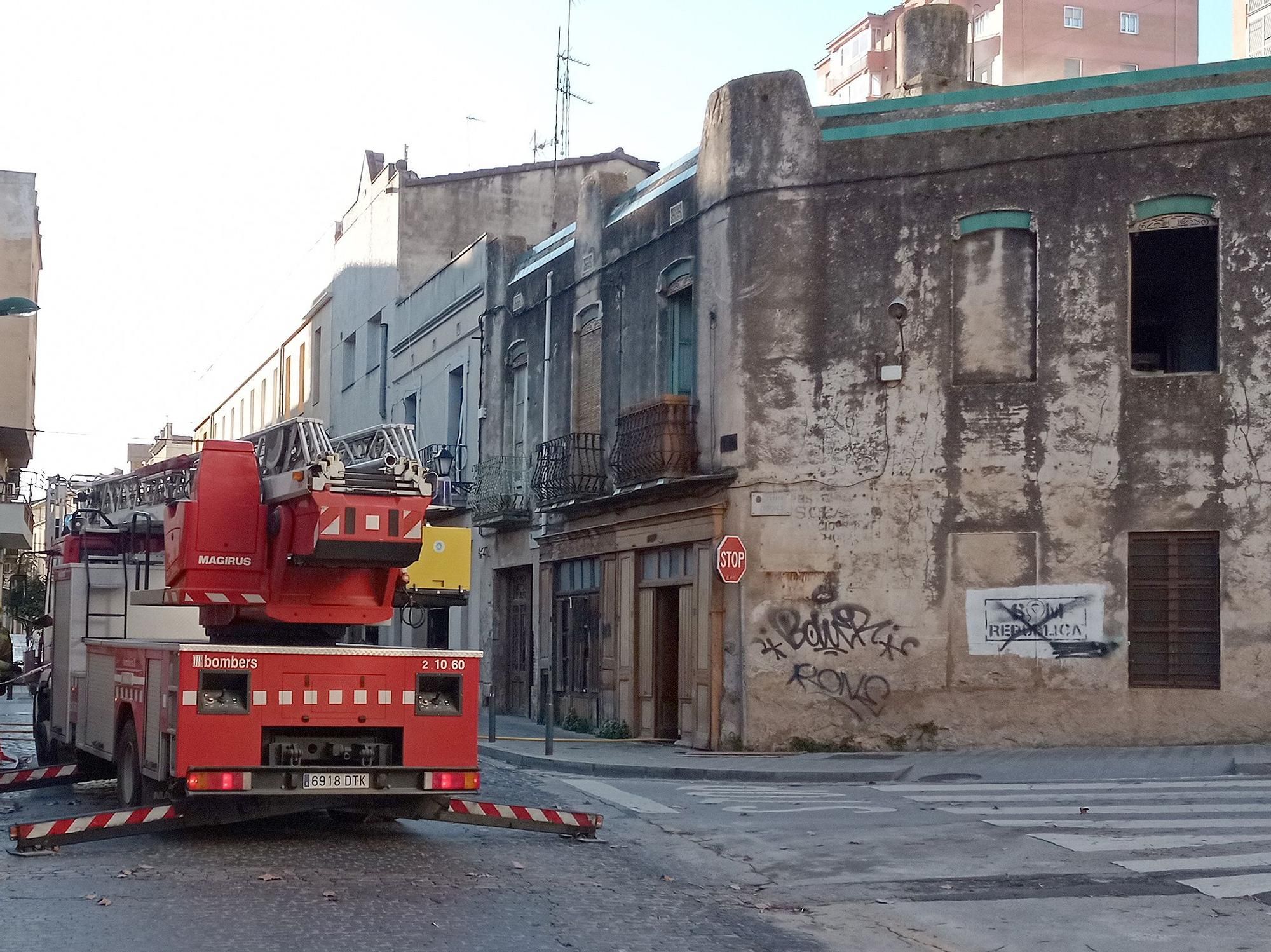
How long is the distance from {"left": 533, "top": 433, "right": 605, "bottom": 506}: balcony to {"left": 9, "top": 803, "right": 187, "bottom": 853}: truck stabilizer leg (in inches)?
537

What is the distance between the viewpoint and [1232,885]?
30.0 feet

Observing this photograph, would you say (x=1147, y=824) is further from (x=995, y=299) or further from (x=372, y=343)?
(x=372, y=343)

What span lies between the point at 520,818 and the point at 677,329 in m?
12.0

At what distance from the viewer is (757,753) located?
18.9 metres

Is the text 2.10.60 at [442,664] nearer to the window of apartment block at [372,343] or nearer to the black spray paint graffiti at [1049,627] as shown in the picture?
the black spray paint graffiti at [1049,627]

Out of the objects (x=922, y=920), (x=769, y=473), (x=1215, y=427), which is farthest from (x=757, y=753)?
(x=922, y=920)

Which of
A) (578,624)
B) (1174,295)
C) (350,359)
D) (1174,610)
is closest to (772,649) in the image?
(1174,610)

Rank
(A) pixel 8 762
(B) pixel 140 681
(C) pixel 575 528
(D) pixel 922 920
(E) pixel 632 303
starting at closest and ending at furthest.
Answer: (D) pixel 922 920
(B) pixel 140 681
(A) pixel 8 762
(E) pixel 632 303
(C) pixel 575 528

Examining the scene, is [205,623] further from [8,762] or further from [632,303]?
[632,303]

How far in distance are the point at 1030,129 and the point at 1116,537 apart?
4.98 m

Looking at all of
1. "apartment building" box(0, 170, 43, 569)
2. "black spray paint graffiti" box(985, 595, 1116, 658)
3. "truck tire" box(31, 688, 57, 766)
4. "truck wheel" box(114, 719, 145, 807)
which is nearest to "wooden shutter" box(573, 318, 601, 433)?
"black spray paint graffiti" box(985, 595, 1116, 658)

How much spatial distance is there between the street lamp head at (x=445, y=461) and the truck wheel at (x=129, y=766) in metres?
18.2

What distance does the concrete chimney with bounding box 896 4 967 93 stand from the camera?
22219mm

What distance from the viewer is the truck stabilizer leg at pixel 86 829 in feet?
33.1
